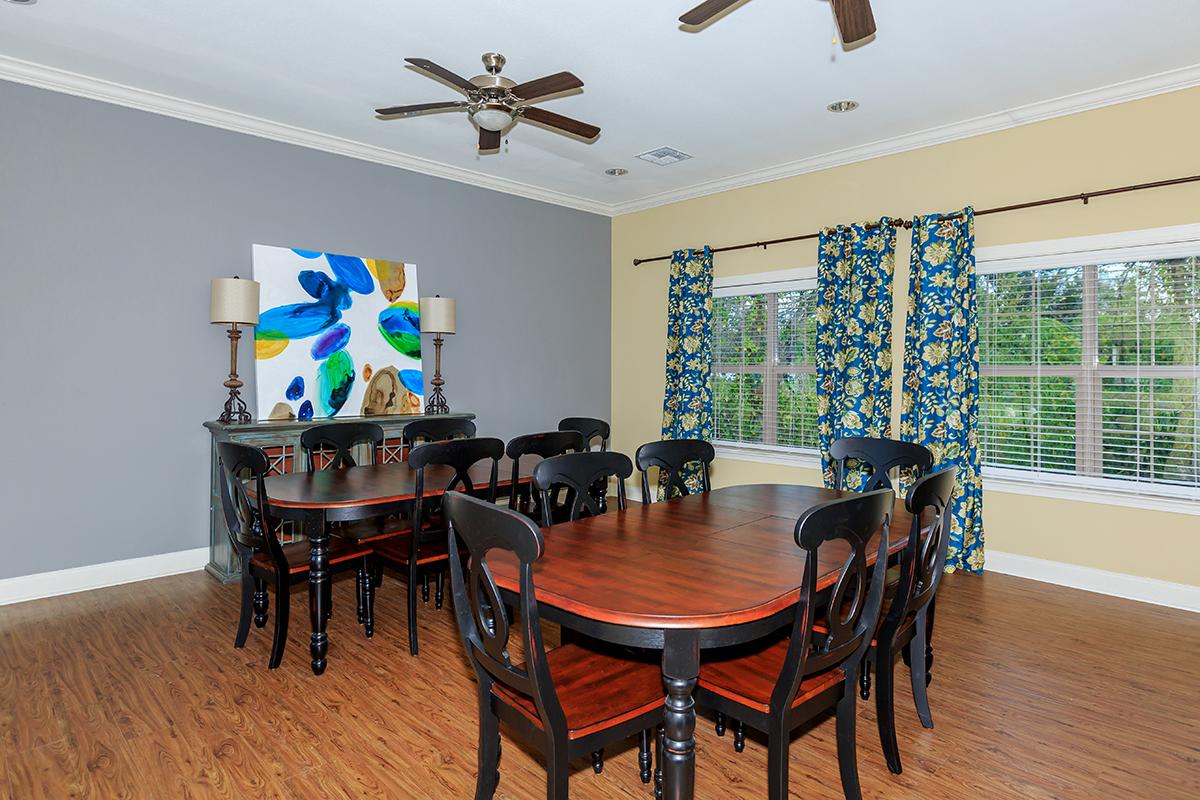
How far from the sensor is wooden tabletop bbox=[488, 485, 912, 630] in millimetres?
1670

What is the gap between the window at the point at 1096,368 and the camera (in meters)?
3.90

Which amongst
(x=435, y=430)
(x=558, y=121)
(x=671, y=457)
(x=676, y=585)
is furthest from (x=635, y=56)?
(x=676, y=585)

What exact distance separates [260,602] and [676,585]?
252cm

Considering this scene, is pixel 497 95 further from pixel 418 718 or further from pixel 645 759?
pixel 645 759

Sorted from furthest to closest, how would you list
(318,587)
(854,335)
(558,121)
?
(854,335) → (558,121) → (318,587)

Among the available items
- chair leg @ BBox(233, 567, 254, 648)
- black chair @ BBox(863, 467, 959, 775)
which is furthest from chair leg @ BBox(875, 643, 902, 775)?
chair leg @ BBox(233, 567, 254, 648)

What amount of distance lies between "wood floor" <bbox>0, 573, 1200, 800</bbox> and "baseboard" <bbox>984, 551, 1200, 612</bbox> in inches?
6.5

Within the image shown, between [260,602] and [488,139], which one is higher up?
[488,139]

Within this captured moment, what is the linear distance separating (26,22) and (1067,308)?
236 inches

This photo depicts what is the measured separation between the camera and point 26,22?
3301 millimetres

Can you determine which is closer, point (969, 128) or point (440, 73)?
point (440, 73)

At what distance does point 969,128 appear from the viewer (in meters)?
4.56

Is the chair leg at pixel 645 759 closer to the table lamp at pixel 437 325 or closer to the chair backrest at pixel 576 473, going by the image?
the chair backrest at pixel 576 473

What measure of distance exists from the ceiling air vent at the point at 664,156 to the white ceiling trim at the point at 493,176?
71 cm
